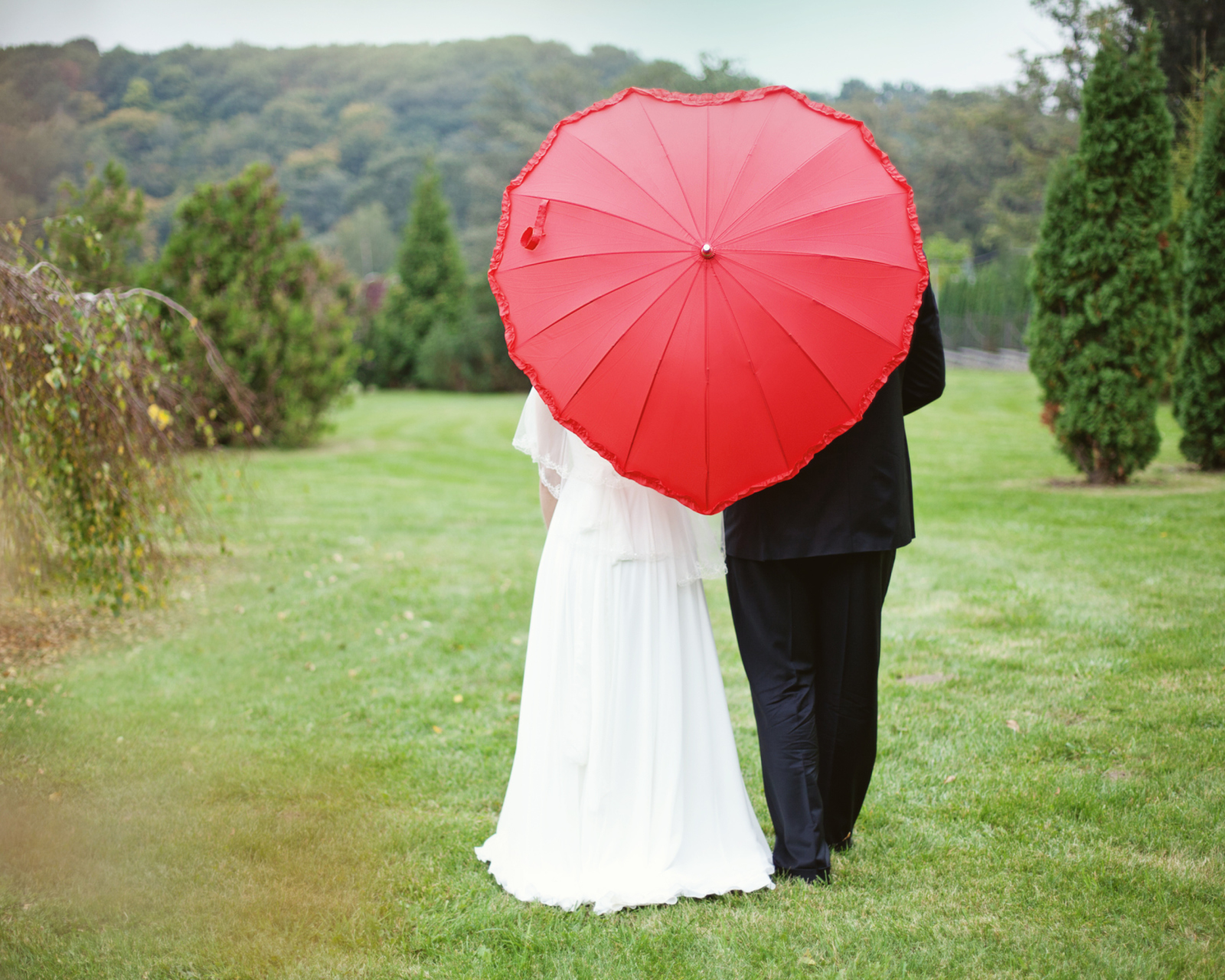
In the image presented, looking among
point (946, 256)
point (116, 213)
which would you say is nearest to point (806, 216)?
point (116, 213)

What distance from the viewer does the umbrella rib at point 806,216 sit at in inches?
91.6

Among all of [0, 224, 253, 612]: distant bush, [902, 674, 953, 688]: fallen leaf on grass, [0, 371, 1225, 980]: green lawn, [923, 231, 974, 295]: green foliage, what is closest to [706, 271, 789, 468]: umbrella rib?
[0, 371, 1225, 980]: green lawn

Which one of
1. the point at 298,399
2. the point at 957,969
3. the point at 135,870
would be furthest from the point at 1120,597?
the point at 298,399

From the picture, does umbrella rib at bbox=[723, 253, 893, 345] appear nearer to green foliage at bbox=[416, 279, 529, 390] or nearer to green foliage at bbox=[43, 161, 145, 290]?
green foliage at bbox=[43, 161, 145, 290]

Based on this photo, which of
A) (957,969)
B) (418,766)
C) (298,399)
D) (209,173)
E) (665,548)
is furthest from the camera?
(209,173)

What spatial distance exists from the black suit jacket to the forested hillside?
240 cm

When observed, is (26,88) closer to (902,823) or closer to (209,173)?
(902,823)

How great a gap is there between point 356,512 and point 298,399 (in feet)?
18.4

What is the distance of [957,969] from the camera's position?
7.86ft

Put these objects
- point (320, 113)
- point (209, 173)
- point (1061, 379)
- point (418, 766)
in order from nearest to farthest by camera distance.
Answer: point (418, 766), point (1061, 379), point (209, 173), point (320, 113)

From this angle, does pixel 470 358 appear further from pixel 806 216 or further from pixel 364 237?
pixel 806 216

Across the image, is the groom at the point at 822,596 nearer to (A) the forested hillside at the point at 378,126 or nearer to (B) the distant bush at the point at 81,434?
(A) the forested hillside at the point at 378,126

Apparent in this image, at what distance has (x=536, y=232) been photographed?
8.07 feet

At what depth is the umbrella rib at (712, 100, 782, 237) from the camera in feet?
7.73
